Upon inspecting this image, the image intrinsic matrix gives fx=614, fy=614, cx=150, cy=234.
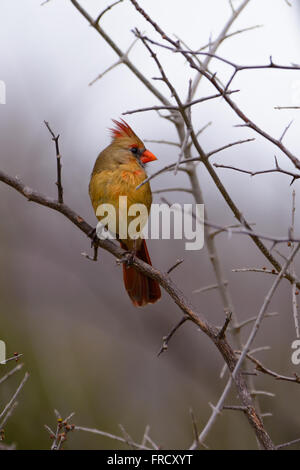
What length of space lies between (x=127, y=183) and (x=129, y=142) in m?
0.46

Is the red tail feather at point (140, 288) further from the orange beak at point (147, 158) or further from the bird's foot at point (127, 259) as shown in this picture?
the bird's foot at point (127, 259)

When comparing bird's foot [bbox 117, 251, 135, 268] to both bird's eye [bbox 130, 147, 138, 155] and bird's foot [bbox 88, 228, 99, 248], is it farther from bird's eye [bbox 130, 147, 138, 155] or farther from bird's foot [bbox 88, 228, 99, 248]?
bird's eye [bbox 130, 147, 138, 155]

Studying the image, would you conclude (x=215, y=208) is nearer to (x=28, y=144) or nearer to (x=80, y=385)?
(x=28, y=144)

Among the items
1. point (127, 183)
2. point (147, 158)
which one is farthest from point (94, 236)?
point (147, 158)

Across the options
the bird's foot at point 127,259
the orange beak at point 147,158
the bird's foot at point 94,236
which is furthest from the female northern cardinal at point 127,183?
the bird's foot at point 127,259

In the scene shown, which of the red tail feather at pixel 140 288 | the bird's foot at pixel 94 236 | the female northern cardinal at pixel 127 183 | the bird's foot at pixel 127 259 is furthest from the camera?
the red tail feather at pixel 140 288

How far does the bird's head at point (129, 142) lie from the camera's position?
3.79m

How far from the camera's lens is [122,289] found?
602 centimetres

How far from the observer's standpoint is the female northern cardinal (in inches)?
135

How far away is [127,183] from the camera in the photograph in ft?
11.3

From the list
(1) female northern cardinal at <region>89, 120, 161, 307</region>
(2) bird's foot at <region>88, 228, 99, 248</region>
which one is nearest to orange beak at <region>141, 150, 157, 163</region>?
(1) female northern cardinal at <region>89, 120, 161, 307</region>

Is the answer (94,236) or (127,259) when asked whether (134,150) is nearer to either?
(94,236)
